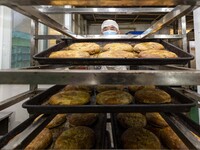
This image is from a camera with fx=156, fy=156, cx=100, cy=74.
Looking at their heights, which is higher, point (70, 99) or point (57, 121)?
point (70, 99)

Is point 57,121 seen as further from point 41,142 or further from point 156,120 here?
point 156,120

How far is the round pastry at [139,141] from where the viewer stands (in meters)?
0.71

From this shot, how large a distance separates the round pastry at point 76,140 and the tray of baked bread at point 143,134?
0.40 feet

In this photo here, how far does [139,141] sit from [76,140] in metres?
0.30

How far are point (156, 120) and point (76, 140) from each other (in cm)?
52

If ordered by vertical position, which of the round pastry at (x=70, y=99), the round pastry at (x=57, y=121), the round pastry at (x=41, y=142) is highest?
the round pastry at (x=70, y=99)

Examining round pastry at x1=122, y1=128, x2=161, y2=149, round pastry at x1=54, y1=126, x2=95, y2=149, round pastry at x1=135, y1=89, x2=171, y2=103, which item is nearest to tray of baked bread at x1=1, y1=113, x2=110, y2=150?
round pastry at x1=54, y1=126, x2=95, y2=149

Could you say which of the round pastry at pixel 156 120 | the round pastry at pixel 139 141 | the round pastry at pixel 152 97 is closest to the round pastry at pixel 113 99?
the round pastry at pixel 152 97

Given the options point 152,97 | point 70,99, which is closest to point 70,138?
point 70,99

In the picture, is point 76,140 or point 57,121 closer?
point 76,140

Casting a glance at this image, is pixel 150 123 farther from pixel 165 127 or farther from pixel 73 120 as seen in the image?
pixel 73 120

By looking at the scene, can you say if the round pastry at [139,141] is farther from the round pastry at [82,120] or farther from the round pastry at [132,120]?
the round pastry at [82,120]

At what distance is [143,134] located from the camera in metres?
0.79

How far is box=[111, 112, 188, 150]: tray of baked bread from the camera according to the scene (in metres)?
0.72
